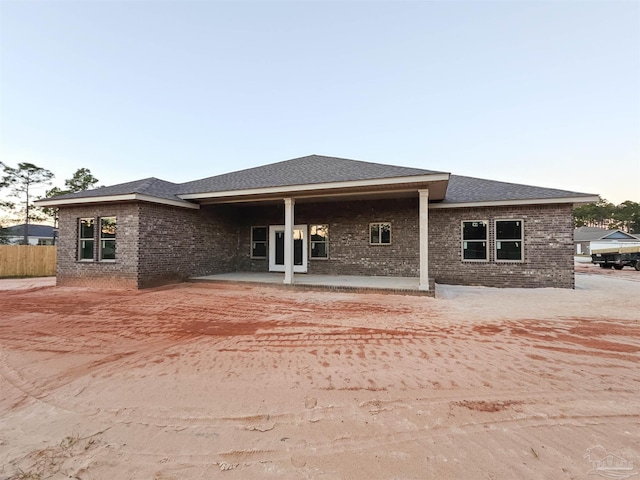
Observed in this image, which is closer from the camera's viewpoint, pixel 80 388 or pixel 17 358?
pixel 80 388

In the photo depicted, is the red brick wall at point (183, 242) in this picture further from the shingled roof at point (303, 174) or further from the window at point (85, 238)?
the window at point (85, 238)

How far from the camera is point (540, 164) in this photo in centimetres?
1845

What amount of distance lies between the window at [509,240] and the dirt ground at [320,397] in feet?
14.9

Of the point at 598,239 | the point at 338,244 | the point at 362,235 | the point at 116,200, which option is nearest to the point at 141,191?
the point at 116,200

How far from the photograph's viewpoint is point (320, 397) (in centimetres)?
278

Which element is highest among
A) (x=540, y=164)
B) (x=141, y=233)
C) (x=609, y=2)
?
(x=609, y=2)

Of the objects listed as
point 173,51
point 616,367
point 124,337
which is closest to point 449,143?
point 173,51

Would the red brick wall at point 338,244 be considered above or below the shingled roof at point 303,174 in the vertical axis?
below

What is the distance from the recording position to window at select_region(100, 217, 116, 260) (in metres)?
9.92

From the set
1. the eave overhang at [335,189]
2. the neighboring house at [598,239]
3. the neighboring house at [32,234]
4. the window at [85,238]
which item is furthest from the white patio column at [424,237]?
the neighboring house at [598,239]

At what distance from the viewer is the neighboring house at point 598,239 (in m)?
35.0

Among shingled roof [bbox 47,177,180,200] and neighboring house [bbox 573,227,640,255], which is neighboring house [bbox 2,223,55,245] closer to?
shingled roof [bbox 47,177,180,200]

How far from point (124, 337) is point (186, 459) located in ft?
11.5

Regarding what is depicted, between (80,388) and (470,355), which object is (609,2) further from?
(80,388)
